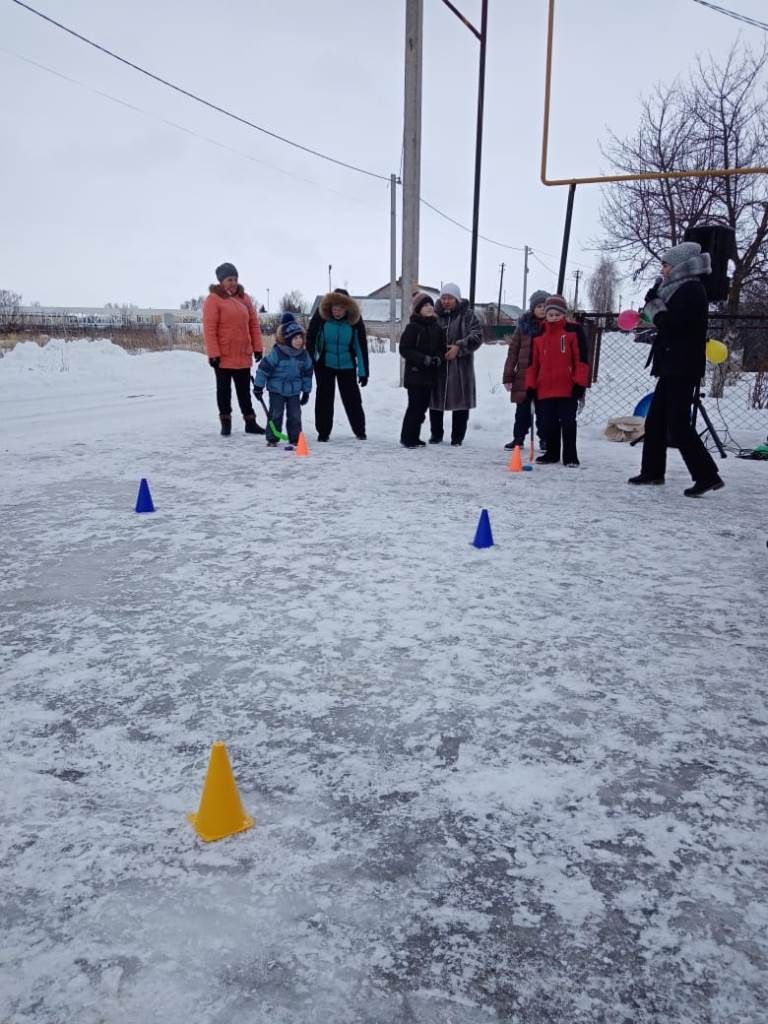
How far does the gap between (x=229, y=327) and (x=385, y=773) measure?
268 inches

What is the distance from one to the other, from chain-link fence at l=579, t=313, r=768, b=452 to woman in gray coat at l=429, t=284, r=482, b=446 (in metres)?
1.91

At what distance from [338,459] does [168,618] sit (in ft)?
14.1

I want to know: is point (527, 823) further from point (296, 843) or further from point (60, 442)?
point (60, 442)

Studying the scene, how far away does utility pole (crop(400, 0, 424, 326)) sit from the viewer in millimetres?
11000

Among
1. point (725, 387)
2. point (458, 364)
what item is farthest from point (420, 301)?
point (725, 387)

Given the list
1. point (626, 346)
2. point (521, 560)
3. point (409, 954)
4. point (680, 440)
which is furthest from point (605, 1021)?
point (626, 346)

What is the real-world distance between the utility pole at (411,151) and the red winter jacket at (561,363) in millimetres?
4881

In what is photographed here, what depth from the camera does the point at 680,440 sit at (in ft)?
18.9

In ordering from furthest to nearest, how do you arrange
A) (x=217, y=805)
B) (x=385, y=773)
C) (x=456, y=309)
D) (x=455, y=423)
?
(x=455, y=423) < (x=456, y=309) < (x=385, y=773) < (x=217, y=805)

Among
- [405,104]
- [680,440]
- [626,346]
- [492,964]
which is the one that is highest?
[405,104]

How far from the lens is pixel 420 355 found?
7863mm

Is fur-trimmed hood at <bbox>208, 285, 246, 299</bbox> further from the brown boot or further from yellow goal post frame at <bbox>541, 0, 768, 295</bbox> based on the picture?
yellow goal post frame at <bbox>541, 0, 768, 295</bbox>

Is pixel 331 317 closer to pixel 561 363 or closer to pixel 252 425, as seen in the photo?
pixel 252 425

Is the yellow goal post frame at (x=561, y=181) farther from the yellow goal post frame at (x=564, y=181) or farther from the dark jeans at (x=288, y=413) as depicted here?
the dark jeans at (x=288, y=413)
